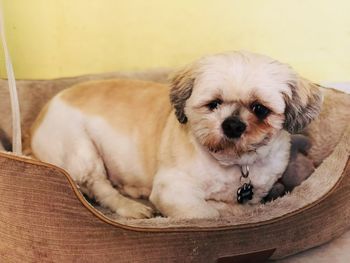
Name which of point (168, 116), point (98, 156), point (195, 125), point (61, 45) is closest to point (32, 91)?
point (61, 45)

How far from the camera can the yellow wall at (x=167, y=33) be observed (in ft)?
8.47

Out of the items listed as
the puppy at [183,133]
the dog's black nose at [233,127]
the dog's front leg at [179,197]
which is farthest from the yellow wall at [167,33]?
the dog's black nose at [233,127]

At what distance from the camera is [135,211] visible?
1.97 meters

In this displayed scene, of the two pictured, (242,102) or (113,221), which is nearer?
(113,221)

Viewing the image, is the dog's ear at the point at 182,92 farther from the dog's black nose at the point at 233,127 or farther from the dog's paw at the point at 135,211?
the dog's paw at the point at 135,211

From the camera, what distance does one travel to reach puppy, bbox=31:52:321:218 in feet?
5.50

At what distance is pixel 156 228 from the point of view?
1580 millimetres

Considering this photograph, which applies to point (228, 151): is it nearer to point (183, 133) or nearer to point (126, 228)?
point (183, 133)

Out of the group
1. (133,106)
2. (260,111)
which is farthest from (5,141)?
(260,111)

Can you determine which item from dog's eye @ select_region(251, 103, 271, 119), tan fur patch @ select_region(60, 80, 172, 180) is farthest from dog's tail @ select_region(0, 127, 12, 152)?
dog's eye @ select_region(251, 103, 271, 119)

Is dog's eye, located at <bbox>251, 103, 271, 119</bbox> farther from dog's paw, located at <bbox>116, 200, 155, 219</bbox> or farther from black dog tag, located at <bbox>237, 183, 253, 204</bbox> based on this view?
dog's paw, located at <bbox>116, 200, 155, 219</bbox>

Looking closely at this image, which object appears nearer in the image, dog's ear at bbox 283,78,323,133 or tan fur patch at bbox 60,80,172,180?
dog's ear at bbox 283,78,323,133

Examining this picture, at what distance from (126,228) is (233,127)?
0.43 metres

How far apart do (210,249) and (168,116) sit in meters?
0.61
